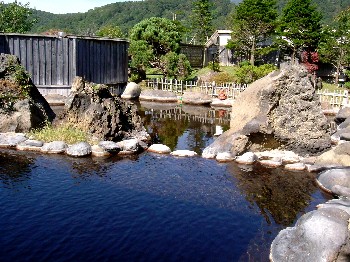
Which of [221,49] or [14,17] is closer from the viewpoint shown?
[14,17]

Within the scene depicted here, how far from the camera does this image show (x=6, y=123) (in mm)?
23656

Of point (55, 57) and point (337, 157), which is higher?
point (55, 57)

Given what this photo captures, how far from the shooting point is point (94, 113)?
2377 cm

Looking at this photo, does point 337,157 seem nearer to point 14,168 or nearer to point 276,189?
point 276,189

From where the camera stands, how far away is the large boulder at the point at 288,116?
22922 mm

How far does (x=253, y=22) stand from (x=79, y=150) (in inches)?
1419

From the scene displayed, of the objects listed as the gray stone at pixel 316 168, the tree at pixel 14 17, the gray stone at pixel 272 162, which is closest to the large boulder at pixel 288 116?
the gray stone at pixel 272 162

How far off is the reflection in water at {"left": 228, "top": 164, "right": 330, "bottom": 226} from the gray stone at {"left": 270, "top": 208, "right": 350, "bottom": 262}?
195 cm

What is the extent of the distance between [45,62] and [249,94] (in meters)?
17.7

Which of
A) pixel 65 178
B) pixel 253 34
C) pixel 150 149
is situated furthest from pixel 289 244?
pixel 253 34

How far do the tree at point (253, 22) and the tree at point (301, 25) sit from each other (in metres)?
1.52

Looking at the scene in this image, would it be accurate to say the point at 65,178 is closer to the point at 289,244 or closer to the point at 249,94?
the point at 289,244

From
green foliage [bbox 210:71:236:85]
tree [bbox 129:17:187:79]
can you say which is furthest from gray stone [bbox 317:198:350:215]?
tree [bbox 129:17:187:79]

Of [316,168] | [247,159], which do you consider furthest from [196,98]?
[316,168]
